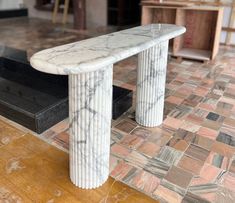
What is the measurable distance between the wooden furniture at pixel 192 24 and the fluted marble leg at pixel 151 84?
1.97 meters

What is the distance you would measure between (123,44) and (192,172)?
92 cm

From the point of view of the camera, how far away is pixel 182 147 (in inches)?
77.0

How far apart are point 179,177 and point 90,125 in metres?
0.69

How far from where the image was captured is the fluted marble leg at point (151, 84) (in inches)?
77.0

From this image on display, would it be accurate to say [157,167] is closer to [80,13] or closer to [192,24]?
[192,24]

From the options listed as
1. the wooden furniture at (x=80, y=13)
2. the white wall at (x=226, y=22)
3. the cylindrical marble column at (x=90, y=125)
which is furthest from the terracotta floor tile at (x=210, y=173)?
the wooden furniture at (x=80, y=13)

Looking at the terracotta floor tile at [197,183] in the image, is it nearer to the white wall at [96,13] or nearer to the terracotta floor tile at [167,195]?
the terracotta floor tile at [167,195]

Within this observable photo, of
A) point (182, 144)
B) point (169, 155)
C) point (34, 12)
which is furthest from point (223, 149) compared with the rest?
point (34, 12)

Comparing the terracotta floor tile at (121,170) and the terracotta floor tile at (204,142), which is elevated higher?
the terracotta floor tile at (204,142)

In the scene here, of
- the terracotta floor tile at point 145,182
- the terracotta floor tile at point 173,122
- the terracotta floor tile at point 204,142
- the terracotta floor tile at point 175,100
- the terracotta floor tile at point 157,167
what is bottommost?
the terracotta floor tile at point 145,182

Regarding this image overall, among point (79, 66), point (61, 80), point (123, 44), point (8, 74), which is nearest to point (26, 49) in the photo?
point (8, 74)

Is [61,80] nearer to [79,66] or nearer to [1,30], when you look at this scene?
[79,66]

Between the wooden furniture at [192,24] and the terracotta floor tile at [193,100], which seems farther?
the wooden furniture at [192,24]

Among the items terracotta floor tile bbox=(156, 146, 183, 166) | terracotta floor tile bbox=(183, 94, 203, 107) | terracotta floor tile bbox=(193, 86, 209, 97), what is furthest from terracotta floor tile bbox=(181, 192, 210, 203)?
terracotta floor tile bbox=(193, 86, 209, 97)
